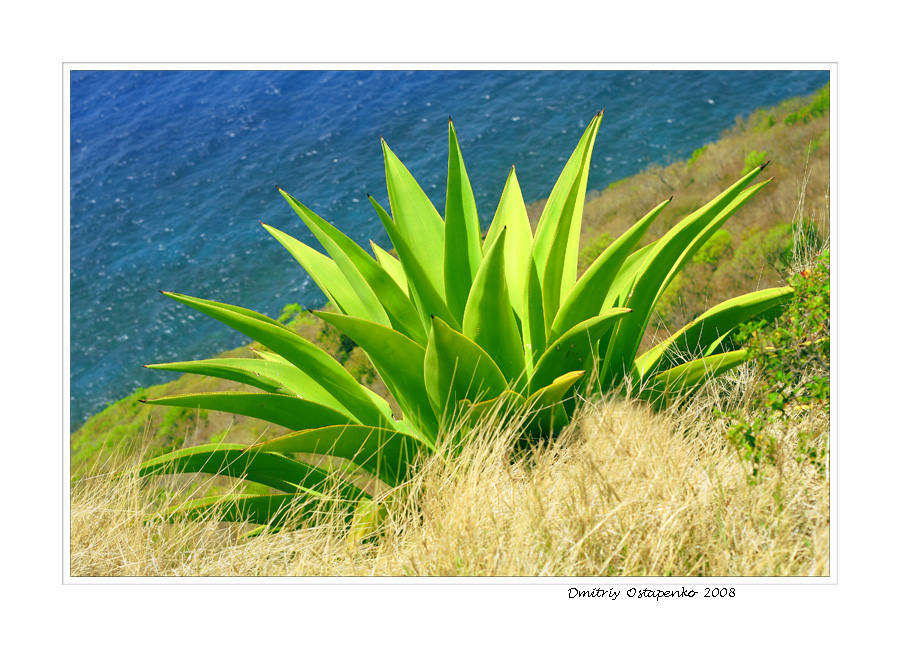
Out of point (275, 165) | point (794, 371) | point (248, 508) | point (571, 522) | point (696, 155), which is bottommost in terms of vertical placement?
point (248, 508)

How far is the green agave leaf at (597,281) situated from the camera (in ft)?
5.40

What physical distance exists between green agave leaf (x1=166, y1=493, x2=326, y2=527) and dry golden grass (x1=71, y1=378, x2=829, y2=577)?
5cm

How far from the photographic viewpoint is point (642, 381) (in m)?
2.05

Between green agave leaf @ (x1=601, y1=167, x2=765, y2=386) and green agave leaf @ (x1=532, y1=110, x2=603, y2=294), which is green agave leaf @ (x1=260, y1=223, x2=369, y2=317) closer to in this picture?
green agave leaf @ (x1=532, y1=110, x2=603, y2=294)

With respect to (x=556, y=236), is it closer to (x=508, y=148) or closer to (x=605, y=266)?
(x=605, y=266)

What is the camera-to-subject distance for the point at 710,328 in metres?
2.10

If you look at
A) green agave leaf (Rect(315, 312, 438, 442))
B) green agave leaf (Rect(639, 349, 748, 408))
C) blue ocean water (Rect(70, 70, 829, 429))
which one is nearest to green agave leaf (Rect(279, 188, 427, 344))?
green agave leaf (Rect(315, 312, 438, 442))

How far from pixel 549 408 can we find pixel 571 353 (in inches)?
7.5

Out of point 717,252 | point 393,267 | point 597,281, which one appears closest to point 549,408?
point 597,281

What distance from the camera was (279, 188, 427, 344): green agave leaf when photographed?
182cm

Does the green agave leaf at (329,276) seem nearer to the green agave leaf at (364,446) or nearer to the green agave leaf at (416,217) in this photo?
the green agave leaf at (416,217)

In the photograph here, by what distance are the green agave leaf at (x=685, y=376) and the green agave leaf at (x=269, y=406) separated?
1.02 metres

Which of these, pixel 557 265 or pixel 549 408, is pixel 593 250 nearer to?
pixel 557 265
